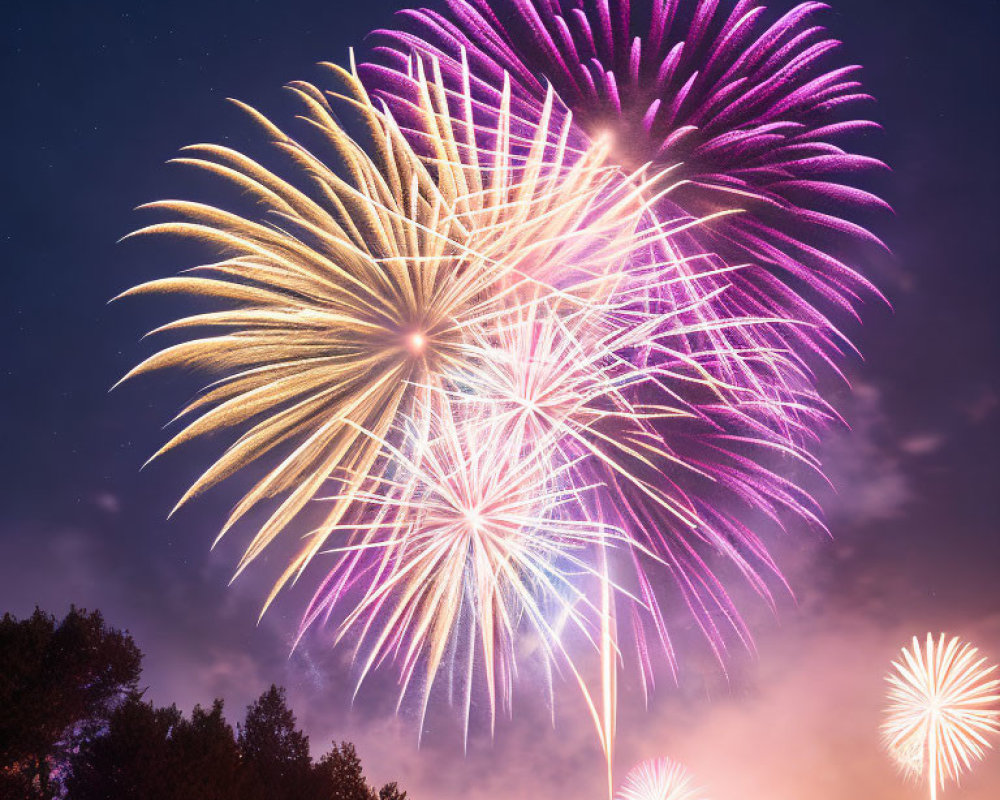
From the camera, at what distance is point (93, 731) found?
806 inches

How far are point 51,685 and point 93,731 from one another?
87.0 inches

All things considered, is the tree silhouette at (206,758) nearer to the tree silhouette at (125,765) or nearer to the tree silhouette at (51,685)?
the tree silhouette at (125,765)

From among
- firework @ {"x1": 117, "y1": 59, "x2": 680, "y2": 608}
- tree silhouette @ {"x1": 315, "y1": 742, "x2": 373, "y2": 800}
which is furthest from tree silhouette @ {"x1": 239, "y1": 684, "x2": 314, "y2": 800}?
firework @ {"x1": 117, "y1": 59, "x2": 680, "y2": 608}

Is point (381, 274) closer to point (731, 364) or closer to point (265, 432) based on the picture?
point (265, 432)

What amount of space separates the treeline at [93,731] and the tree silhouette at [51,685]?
3cm

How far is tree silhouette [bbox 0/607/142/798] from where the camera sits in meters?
17.4

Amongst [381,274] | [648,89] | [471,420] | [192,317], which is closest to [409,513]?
[471,420]

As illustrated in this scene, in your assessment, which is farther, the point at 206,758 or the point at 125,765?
the point at 206,758

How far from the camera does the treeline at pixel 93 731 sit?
17312mm

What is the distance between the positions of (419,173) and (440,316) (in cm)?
325

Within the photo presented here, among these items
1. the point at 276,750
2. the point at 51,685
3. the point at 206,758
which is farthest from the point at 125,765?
the point at 276,750

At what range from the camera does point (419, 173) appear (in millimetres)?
16078

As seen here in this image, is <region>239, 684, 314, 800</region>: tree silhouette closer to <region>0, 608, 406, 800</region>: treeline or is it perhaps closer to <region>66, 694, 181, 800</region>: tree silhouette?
<region>0, 608, 406, 800</region>: treeline

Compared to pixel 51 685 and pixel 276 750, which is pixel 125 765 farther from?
pixel 276 750
